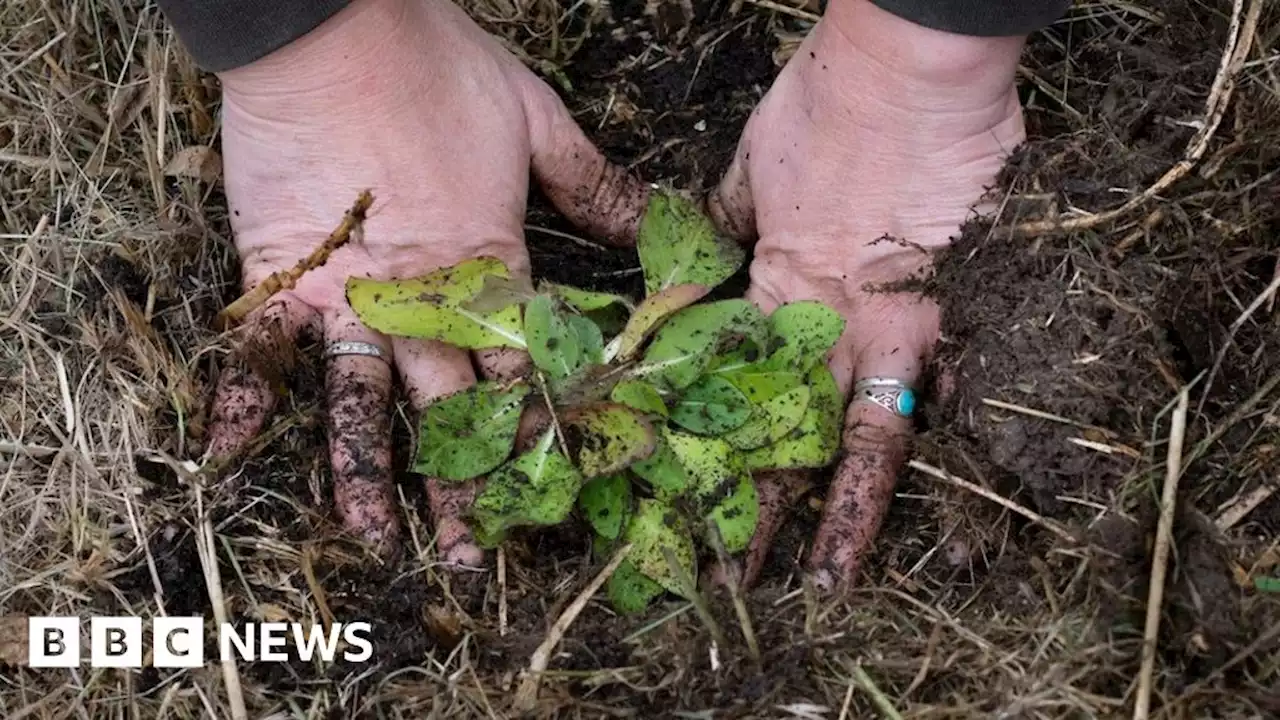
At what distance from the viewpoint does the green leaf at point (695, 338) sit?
1450 mm

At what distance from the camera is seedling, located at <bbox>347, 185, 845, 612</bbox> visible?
4.53 feet

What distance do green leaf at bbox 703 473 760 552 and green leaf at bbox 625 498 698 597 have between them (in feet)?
0.14

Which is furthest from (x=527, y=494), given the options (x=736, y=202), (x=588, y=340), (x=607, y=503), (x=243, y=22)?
(x=243, y=22)

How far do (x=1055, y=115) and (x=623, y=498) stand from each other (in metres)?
0.80

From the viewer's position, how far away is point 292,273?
1.49 metres

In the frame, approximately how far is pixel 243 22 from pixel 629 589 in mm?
864

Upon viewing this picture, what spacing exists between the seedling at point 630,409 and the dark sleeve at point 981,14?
0.37 metres

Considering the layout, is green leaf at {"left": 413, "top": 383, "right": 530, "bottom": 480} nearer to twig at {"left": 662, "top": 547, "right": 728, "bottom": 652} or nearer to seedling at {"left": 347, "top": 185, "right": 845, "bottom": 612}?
seedling at {"left": 347, "top": 185, "right": 845, "bottom": 612}

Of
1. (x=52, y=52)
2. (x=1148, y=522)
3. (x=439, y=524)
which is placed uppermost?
(x=52, y=52)

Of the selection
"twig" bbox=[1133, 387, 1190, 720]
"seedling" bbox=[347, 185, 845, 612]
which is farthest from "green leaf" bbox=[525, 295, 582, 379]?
"twig" bbox=[1133, 387, 1190, 720]

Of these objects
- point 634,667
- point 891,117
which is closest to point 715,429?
point 634,667

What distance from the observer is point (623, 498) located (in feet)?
4.64

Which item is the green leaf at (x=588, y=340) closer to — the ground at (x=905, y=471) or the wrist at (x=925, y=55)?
the ground at (x=905, y=471)

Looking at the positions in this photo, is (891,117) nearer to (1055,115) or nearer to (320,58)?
(1055,115)
